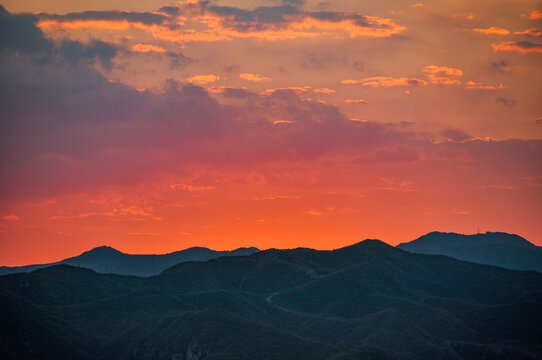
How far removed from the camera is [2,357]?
639 feet

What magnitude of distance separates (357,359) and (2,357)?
9212cm

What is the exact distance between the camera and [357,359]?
19950 cm
